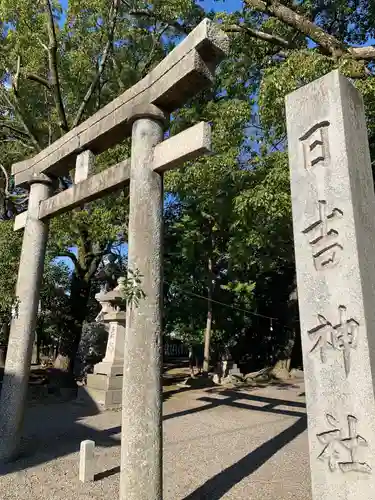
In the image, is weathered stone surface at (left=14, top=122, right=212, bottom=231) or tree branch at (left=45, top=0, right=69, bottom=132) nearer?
weathered stone surface at (left=14, top=122, right=212, bottom=231)

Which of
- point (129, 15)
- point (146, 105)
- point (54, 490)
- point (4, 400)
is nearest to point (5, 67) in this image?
point (129, 15)

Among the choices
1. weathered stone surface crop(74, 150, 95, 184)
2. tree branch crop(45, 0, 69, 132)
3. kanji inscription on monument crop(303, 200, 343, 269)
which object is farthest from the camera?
tree branch crop(45, 0, 69, 132)

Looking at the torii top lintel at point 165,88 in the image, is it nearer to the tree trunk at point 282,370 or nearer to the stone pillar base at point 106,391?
the stone pillar base at point 106,391

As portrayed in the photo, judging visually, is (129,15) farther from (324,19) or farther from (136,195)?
(136,195)

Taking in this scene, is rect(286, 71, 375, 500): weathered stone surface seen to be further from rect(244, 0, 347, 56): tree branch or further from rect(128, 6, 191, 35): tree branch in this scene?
rect(128, 6, 191, 35): tree branch

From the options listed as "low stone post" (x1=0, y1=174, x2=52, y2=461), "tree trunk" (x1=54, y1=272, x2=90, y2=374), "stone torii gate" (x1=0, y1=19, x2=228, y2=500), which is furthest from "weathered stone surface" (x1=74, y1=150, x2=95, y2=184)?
"tree trunk" (x1=54, y1=272, x2=90, y2=374)

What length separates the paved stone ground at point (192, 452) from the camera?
476cm

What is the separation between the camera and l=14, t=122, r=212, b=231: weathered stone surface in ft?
13.0

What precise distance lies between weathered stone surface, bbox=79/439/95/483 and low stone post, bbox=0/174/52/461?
129cm

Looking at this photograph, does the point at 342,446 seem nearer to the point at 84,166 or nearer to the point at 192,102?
the point at 84,166

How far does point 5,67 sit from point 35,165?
17.6 ft

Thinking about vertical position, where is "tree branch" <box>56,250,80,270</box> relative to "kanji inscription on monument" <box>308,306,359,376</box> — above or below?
above

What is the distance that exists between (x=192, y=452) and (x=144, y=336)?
3410mm

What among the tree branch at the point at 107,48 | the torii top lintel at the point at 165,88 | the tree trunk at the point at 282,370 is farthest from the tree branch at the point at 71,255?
the tree trunk at the point at 282,370
